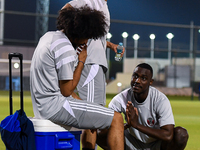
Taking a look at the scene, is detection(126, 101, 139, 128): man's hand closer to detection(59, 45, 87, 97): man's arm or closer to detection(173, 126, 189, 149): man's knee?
detection(173, 126, 189, 149): man's knee

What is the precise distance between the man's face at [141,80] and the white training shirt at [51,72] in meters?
1.00

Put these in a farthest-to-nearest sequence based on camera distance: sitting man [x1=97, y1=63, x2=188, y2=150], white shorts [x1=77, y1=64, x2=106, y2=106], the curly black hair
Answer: white shorts [x1=77, y1=64, x2=106, y2=106] < sitting man [x1=97, y1=63, x2=188, y2=150] < the curly black hair

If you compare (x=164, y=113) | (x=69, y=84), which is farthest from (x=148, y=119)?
(x=69, y=84)

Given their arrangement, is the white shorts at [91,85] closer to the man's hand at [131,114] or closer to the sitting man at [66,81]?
the man's hand at [131,114]

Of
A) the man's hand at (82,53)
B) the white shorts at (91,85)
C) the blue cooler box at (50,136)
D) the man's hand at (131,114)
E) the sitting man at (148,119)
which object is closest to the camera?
the blue cooler box at (50,136)

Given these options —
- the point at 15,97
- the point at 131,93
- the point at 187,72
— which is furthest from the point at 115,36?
the point at 131,93

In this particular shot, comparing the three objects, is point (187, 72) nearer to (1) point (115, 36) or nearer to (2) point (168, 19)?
(1) point (115, 36)

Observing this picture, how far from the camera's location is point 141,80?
3379 millimetres

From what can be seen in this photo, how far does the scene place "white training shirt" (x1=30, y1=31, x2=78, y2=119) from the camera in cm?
249

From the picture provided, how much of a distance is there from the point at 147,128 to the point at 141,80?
1.53ft

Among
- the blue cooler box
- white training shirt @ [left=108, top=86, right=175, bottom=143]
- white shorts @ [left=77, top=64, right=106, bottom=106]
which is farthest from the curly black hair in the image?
white training shirt @ [left=108, top=86, right=175, bottom=143]

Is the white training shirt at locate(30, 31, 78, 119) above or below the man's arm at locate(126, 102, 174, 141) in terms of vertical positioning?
above

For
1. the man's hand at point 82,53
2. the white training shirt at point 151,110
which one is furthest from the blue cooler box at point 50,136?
the white training shirt at point 151,110

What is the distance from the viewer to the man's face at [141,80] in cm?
336
